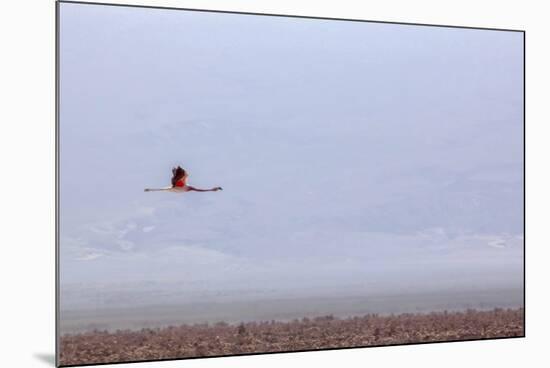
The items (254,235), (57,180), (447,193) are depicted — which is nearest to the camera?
(57,180)

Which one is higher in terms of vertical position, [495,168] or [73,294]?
[495,168]

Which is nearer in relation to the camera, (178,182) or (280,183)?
(178,182)

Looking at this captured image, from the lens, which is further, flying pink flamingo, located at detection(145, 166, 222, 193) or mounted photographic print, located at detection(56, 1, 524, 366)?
flying pink flamingo, located at detection(145, 166, 222, 193)

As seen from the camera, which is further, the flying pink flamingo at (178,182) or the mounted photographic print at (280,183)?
the flying pink flamingo at (178,182)

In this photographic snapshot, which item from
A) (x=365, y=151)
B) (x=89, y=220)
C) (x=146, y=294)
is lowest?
(x=146, y=294)

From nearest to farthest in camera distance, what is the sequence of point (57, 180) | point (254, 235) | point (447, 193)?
1. point (57, 180)
2. point (254, 235)
3. point (447, 193)

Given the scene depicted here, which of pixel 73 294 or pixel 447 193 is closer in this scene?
pixel 73 294

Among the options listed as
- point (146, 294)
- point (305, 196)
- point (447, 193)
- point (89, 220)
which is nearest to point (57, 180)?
point (89, 220)

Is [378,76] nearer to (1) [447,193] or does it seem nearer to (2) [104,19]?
(1) [447,193]
